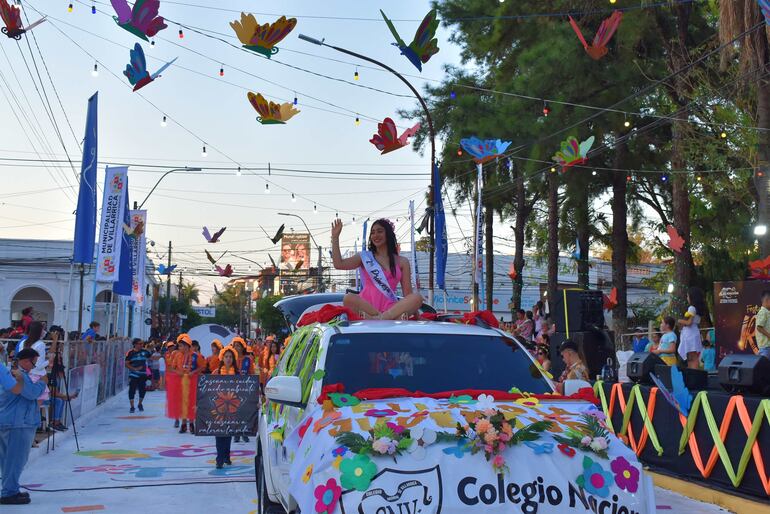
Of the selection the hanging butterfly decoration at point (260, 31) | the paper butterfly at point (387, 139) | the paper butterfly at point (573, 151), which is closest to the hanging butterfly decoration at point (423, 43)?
the hanging butterfly decoration at point (260, 31)

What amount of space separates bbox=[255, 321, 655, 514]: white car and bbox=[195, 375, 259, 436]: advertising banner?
6260 mm

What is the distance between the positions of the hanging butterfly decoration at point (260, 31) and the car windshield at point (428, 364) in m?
7.58

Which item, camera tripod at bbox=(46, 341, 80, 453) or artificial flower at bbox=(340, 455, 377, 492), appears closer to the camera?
artificial flower at bbox=(340, 455, 377, 492)

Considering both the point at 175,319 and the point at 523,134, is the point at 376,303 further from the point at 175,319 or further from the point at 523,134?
the point at 175,319

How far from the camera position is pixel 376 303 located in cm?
712

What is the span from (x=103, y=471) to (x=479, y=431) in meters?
8.80

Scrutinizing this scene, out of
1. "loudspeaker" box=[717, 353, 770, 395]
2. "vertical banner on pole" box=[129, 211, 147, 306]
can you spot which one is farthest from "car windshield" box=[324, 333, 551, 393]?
"vertical banner on pole" box=[129, 211, 147, 306]

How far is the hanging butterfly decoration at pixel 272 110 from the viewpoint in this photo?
1389 centimetres

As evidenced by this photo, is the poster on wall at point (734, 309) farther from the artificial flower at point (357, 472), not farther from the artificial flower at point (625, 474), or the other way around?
the artificial flower at point (357, 472)

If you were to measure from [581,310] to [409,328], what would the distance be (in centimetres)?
1281

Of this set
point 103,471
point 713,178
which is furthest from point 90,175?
point 713,178

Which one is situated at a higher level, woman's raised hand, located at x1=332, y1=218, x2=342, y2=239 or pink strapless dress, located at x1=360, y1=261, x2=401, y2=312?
woman's raised hand, located at x1=332, y1=218, x2=342, y2=239

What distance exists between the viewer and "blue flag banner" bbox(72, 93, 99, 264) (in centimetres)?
1719

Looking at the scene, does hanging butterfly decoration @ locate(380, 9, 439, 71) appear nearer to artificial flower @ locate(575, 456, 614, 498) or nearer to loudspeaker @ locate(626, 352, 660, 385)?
loudspeaker @ locate(626, 352, 660, 385)
